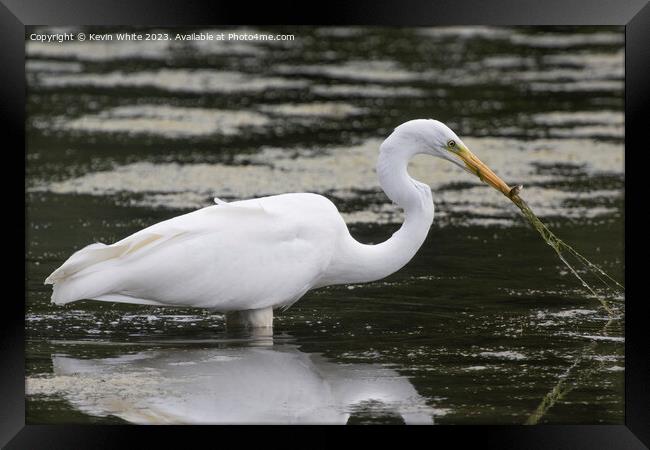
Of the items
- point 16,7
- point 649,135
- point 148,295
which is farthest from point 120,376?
point 649,135

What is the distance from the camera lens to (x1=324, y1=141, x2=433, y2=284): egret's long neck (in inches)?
264

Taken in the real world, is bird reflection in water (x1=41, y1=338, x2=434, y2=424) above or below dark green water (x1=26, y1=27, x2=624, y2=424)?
below

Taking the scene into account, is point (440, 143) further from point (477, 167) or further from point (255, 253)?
point (255, 253)

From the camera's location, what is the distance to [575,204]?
30.9 feet

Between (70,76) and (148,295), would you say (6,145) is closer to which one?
(148,295)

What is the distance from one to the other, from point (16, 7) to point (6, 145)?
509 millimetres

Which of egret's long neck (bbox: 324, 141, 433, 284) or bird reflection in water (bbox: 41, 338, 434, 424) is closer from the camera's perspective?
bird reflection in water (bbox: 41, 338, 434, 424)

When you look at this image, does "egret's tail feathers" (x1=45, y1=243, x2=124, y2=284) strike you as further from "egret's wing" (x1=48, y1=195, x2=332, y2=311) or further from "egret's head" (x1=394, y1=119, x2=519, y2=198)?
"egret's head" (x1=394, y1=119, x2=519, y2=198)

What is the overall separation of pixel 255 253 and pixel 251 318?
327 millimetres

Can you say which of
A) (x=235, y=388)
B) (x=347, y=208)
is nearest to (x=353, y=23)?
(x=235, y=388)

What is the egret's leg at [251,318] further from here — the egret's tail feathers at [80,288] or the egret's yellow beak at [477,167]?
the egret's yellow beak at [477,167]

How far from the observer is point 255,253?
6.51 metres

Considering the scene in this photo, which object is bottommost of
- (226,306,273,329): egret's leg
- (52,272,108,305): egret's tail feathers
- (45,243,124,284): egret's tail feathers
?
(226,306,273,329): egret's leg

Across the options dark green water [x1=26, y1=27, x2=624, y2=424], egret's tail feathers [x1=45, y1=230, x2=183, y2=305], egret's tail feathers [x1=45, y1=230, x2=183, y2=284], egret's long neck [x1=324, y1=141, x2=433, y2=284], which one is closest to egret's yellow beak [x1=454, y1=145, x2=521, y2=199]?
egret's long neck [x1=324, y1=141, x2=433, y2=284]
